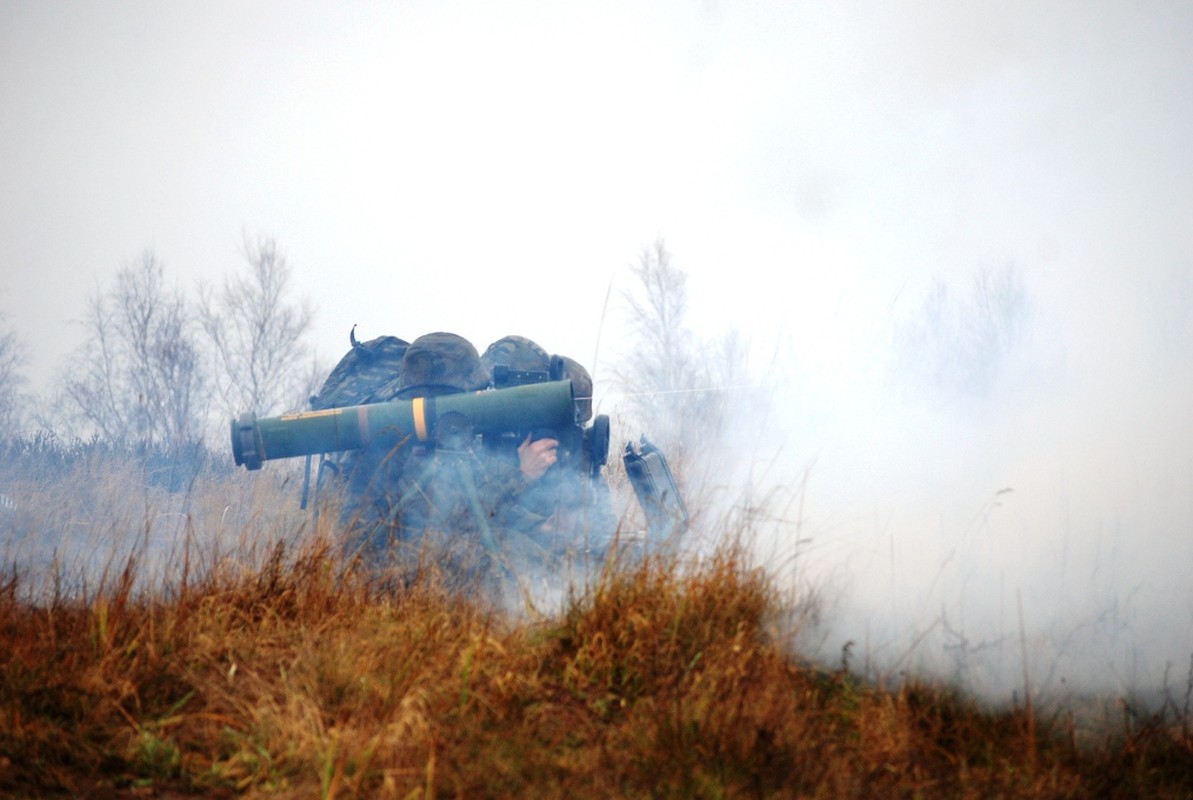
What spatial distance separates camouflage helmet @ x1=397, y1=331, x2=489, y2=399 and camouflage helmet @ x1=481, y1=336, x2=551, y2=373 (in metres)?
0.57

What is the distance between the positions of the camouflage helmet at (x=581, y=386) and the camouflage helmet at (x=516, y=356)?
130 millimetres

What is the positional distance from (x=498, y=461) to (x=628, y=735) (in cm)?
210

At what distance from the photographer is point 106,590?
10.8ft

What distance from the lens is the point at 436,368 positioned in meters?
4.20

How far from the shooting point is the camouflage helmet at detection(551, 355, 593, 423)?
4894mm

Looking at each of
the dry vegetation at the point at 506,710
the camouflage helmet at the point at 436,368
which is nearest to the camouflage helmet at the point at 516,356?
the camouflage helmet at the point at 436,368

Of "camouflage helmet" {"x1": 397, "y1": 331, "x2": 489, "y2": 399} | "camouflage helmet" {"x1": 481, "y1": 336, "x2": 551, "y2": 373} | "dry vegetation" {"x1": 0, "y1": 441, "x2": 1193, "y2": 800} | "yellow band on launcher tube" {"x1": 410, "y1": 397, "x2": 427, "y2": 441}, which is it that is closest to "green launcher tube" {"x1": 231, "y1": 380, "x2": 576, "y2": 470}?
"yellow band on launcher tube" {"x1": 410, "y1": 397, "x2": 427, "y2": 441}

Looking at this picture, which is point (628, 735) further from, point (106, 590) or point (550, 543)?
point (106, 590)

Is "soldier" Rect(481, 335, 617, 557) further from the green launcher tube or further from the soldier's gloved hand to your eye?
the green launcher tube

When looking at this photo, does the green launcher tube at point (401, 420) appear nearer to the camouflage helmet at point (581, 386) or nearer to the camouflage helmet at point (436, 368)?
the camouflage helmet at point (436, 368)

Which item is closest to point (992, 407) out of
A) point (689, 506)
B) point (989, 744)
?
point (689, 506)

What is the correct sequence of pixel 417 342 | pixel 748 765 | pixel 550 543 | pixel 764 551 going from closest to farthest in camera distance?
pixel 748 765 < pixel 764 551 < pixel 550 543 < pixel 417 342

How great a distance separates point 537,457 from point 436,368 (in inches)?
25.5

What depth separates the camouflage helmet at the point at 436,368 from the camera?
4.19 metres
